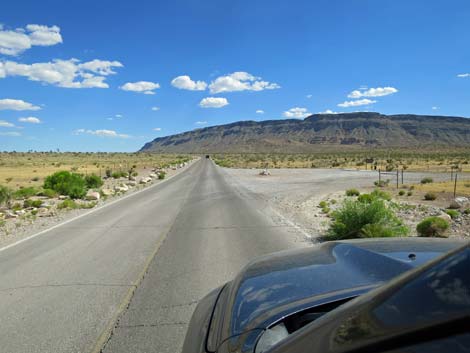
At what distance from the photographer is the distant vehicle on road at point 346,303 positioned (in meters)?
1.07

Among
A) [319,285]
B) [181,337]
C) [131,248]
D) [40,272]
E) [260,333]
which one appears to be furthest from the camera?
[131,248]

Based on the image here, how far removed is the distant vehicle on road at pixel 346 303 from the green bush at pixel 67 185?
21.1 metres

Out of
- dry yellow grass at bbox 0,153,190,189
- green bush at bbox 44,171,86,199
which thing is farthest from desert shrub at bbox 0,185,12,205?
dry yellow grass at bbox 0,153,190,189

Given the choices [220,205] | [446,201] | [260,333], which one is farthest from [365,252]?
[446,201]

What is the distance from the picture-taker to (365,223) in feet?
31.2

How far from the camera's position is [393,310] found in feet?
3.82

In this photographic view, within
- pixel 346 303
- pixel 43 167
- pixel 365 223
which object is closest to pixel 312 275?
pixel 346 303

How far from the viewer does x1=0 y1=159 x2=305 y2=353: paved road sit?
445 cm

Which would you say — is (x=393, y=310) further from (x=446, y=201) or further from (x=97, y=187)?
(x=97, y=187)

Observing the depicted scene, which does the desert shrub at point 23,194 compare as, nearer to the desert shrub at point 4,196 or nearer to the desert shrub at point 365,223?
the desert shrub at point 4,196

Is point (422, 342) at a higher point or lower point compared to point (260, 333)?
higher

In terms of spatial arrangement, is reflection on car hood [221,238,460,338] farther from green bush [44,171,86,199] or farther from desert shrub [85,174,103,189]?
desert shrub [85,174,103,189]

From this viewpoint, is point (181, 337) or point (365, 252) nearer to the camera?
point (365, 252)

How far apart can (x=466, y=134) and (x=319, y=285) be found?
218 metres
